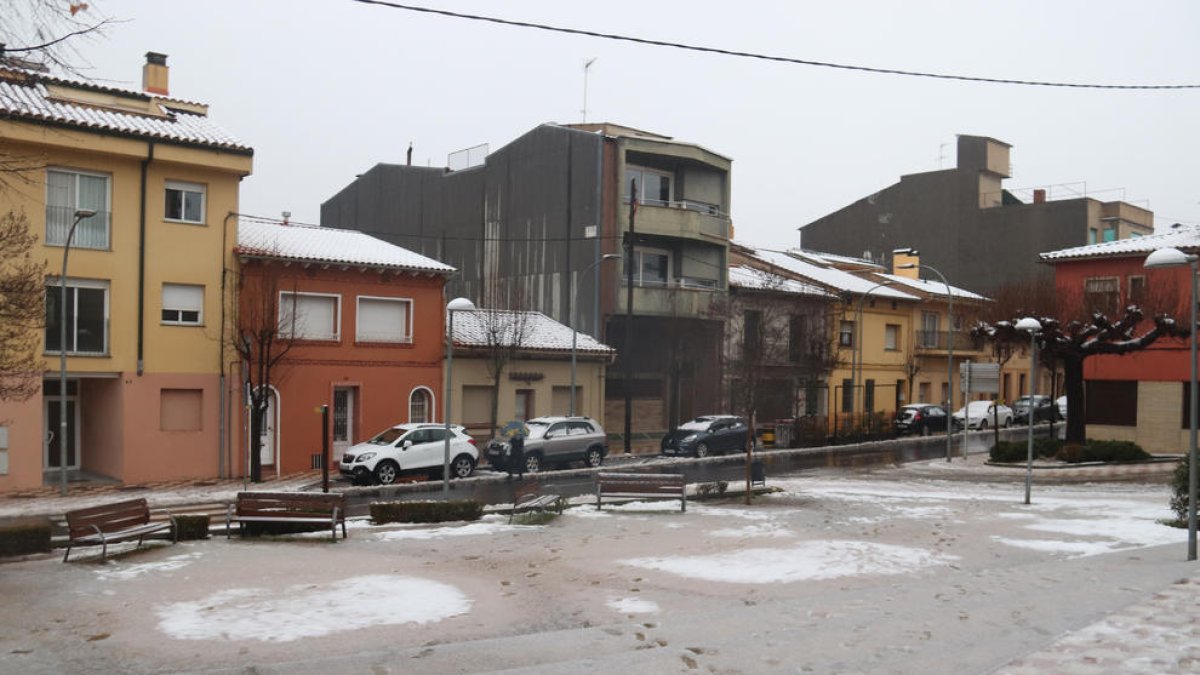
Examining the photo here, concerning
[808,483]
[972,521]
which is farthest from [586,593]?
[808,483]

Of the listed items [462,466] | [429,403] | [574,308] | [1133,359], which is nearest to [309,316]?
[429,403]

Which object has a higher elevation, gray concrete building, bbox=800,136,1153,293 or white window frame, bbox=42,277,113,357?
gray concrete building, bbox=800,136,1153,293

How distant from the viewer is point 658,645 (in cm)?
899

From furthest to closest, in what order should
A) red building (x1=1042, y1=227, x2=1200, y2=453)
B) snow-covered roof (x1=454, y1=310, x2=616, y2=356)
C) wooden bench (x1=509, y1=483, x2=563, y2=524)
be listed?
1. snow-covered roof (x1=454, y1=310, x2=616, y2=356)
2. red building (x1=1042, y1=227, x2=1200, y2=453)
3. wooden bench (x1=509, y1=483, x2=563, y2=524)

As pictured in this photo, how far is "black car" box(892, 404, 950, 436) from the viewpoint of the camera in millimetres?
47625

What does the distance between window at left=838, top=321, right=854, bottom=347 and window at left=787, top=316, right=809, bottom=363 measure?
12.4 ft

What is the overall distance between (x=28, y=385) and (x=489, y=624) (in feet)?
62.5

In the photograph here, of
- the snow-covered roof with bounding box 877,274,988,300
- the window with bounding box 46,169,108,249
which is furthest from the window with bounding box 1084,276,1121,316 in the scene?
the window with bounding box 46,169,108,249

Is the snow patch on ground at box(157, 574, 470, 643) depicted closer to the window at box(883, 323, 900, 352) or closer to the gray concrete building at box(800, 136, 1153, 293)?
the window at box(883, 323, 900, 352)

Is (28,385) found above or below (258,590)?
above

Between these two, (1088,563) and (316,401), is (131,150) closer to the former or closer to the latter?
(316,401)

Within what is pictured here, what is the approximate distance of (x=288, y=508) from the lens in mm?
16000

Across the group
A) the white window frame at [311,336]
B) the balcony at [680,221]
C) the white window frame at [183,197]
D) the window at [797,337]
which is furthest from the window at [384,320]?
the window at [797,337]

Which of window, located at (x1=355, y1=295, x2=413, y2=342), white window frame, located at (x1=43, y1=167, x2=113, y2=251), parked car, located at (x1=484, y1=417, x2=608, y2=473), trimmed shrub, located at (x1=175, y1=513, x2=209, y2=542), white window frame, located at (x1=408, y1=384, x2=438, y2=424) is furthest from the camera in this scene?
white window frame, located at (x1=408, y1=384, x2=438, y2=424)
